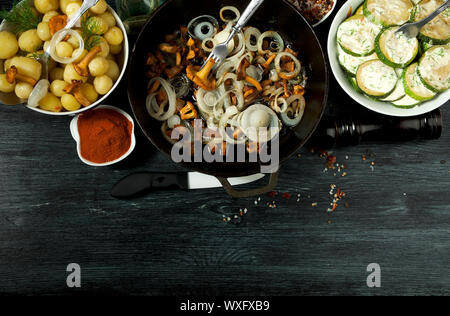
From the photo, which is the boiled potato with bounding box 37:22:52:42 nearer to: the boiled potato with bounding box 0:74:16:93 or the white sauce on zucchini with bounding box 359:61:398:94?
the boiled potato with bounding box 0:74:16:93

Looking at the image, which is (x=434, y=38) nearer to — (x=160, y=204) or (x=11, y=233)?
(x=160, y=204)

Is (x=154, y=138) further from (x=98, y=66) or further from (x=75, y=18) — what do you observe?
(x=75, y=18)

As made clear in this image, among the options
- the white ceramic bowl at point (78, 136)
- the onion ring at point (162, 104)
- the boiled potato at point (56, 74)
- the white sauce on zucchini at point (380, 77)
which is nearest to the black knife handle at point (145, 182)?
the white ceramic bowl at point (78, 136)

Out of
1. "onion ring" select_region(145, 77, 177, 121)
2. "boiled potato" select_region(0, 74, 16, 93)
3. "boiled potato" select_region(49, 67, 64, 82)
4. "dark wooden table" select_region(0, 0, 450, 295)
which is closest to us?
"boiled potato" select_region(0, 74, 16, 93)

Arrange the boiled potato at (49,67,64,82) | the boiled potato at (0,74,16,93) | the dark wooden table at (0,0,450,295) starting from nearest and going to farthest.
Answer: the boiled potato at (0,74,16,93), the boiled potato at (49,67,64,82), the dark wooden table at (0,0,450,295)

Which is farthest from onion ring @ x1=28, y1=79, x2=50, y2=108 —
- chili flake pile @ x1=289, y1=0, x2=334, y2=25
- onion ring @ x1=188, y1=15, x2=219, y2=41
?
chili flake pile @ x1=289, y1=0, x2=334, y2=25

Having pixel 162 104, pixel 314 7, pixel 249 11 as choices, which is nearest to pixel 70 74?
pixel 162 104
